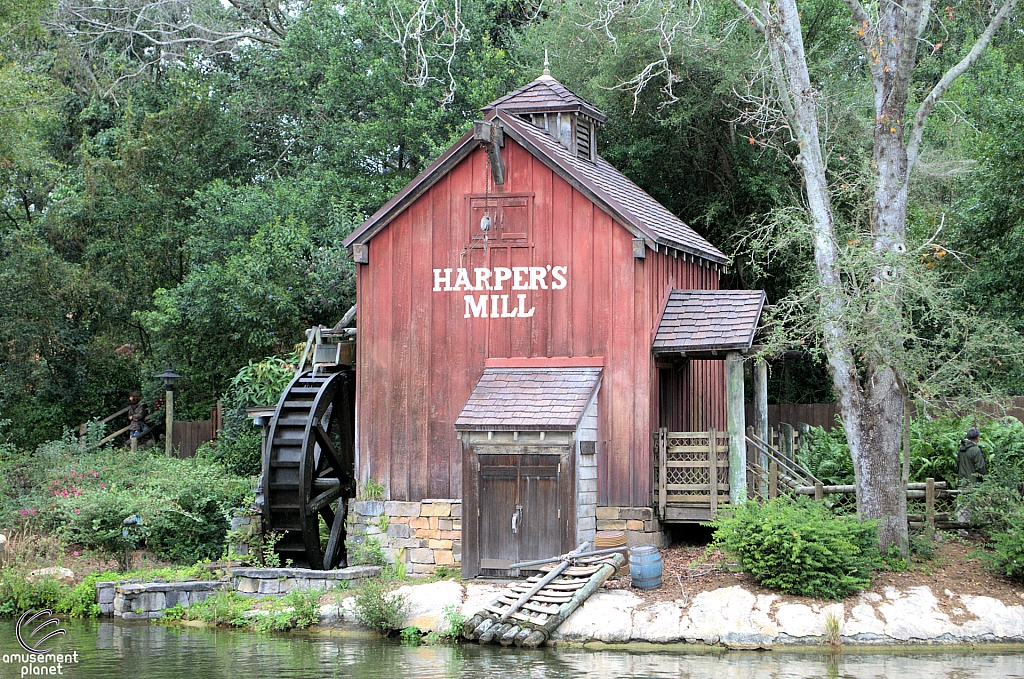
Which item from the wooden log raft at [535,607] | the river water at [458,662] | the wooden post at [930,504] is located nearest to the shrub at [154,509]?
the river water at [458,662]

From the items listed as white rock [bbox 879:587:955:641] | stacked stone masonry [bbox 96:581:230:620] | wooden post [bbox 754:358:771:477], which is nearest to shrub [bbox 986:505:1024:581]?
white rock [bbox 879:587:955:641]

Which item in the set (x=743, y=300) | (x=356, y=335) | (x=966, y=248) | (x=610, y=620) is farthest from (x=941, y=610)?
→ (x=966, y=248)

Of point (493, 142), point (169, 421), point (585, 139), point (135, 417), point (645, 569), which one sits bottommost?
point (645, 569)

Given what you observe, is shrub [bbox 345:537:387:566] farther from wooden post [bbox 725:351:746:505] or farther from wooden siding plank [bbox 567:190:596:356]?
wooden post [bbox 725:351:746:505]

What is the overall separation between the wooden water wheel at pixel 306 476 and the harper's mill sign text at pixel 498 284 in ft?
9.77

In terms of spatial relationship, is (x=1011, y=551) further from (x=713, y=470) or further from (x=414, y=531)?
(x=414, y=531)

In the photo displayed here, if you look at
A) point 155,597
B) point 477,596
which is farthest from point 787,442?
point 155,597

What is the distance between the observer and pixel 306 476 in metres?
17.8

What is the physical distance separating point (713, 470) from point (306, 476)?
6163 mm

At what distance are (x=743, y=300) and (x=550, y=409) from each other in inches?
136

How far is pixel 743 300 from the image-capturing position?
17109 millimetres

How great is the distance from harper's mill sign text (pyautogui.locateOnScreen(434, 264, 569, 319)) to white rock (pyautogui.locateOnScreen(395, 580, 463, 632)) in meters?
4.16

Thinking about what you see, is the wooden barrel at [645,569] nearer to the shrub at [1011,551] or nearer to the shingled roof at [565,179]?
the shrub at [1011,551]

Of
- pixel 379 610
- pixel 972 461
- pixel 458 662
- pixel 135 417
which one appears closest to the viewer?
pixel 458 662
